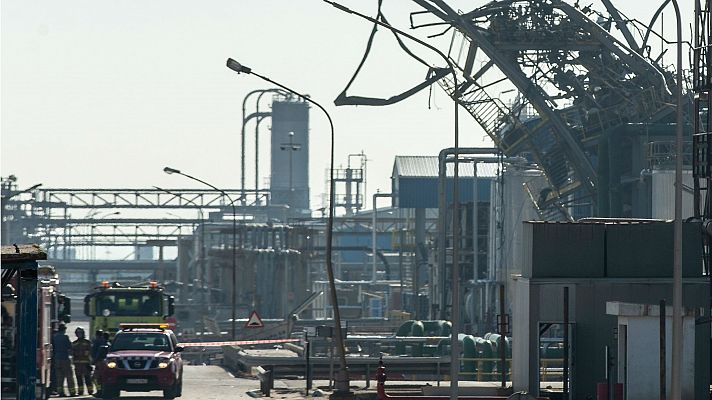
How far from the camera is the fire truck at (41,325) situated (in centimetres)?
2973

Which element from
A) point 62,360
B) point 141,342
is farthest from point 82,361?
point 141,342

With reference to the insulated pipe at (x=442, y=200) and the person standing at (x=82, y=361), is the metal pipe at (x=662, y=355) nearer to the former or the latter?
the person standing at (x=82, y=361)

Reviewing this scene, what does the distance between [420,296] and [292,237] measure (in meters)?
12.9

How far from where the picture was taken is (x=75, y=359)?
38.1 m

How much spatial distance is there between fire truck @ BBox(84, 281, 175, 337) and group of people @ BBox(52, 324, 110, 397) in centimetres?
936

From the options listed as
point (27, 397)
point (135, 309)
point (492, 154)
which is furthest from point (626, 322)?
point (492, 154)

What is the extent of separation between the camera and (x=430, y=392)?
34594mm

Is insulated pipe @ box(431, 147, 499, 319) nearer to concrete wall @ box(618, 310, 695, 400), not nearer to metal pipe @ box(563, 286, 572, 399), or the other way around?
metal pipe @ box(563, 286, 572, 399)

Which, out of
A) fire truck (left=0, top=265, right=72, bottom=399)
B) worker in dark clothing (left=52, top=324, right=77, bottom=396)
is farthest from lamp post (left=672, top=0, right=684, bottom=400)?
worker in dark clothing (left=52, top=324, right=77, bottom=396)

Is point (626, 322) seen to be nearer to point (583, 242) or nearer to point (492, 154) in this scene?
point (583, 242)

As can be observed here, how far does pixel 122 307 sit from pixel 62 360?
397 inches

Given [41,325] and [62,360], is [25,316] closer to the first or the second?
[41,325]

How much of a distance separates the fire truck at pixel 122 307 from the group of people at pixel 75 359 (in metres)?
9.36

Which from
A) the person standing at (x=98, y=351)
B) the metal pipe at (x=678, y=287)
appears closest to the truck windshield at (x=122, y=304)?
the person standing at (x=98, y=351)
